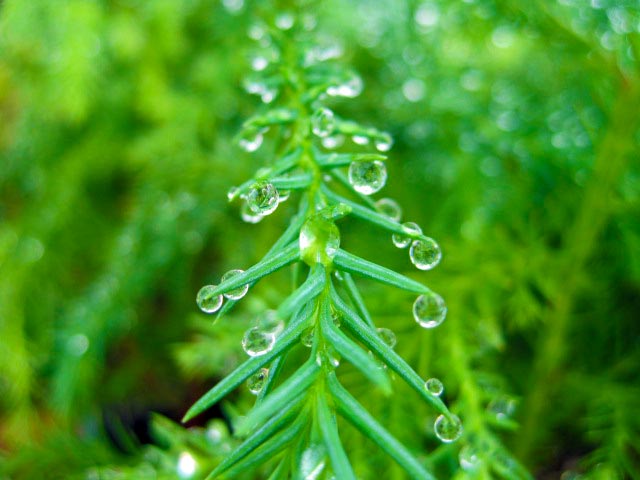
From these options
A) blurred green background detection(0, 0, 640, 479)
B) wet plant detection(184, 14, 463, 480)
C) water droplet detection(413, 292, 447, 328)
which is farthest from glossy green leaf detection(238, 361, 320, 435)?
blurred green background detection(0, 0, 640, 479)

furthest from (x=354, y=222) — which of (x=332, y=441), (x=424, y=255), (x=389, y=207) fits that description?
(x=332, y=441)

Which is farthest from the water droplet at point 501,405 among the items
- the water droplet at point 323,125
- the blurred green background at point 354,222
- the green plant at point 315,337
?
the water droplet at point 323,125

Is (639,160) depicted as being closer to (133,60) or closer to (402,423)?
(402,423)

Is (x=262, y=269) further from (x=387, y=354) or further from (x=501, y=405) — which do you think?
(x=501, y=405)

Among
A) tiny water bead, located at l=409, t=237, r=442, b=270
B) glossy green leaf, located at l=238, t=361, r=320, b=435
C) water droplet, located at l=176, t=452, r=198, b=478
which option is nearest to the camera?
glossy green leaf, located at l=238, t=361, r=320, b=435

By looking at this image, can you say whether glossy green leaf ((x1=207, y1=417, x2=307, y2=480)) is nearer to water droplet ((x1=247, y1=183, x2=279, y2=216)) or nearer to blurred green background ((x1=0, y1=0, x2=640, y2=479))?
water droplet ((x1=247, y1=183, x2=279, y2=216))
